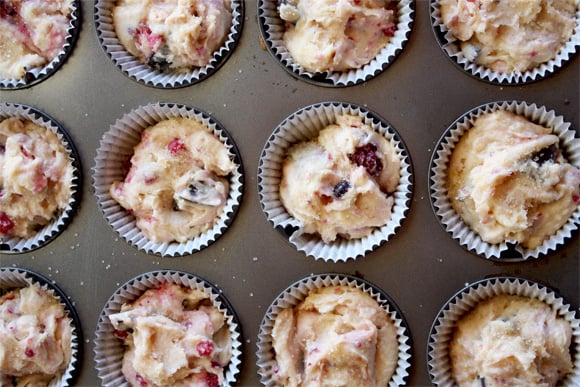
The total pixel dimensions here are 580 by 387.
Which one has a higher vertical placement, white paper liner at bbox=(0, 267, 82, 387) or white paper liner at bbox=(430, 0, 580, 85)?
white paper liner at bbox=(430, 0, 580, 85)

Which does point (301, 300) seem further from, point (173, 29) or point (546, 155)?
point (173, 29)

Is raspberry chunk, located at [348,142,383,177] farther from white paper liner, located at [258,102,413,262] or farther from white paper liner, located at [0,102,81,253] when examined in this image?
white paper liner, located at [0,102,81,253]

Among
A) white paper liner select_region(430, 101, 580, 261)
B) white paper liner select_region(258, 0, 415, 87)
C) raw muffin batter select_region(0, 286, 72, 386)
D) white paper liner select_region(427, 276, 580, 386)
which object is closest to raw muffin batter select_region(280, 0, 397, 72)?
white paper liner select_region(258, 0, 415, 87)

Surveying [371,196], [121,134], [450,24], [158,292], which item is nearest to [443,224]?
[371,196]

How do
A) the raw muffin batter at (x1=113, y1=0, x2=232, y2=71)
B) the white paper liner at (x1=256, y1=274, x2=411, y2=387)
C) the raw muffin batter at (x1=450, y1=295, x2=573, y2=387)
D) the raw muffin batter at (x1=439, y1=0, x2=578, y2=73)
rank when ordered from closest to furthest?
1. the raw muffin batter at (x1=450, y1=295, x2=573, y2=387)
2. the raw muffin batter at (x1=439, y1=0, x2=578, y2=73)
3. the white paper liner at (x1=256, y1=274, x2=411, y2=387)
4. the raw muffin batter at (x1=113, y1=0, x2=232, y2=71)

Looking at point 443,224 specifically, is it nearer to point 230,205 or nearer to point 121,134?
point 230,205

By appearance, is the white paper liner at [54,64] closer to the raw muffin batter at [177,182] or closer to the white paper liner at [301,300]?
the raw muffin batter at [177,182]

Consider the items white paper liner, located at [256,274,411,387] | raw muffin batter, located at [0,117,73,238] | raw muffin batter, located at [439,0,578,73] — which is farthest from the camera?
raw muffin batter, located at [0,117,73,238]
